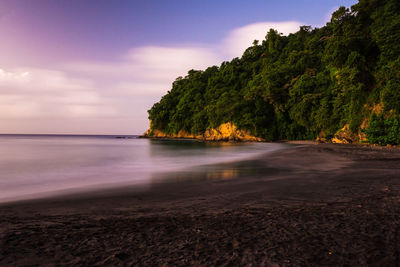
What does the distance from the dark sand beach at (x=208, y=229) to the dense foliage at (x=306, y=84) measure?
2607cm

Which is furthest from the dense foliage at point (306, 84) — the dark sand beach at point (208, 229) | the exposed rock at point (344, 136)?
the dark sand beach at point (208, 229)

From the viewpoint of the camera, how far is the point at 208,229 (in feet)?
12.1

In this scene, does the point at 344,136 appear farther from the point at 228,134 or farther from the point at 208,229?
the point at 208,229

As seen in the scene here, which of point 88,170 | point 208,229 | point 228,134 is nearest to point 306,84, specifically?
point 228,134

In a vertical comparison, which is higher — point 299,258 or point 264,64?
point 264,64

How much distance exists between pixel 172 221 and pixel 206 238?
956 mm

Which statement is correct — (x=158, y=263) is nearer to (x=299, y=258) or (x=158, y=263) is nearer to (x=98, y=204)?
(x=299, y=258)

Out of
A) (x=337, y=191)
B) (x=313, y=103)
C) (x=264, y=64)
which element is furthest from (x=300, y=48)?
(x=337, y=191)

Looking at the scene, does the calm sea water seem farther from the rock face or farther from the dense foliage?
the rock face

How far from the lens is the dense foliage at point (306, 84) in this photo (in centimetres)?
2870

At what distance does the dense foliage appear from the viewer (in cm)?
2870

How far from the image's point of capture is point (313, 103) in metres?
45.7

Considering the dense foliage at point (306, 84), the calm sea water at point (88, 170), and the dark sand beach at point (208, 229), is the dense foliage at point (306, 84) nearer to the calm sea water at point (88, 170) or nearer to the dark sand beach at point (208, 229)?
the calm sea water at point (88, 170)

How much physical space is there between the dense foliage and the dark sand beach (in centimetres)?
2607
